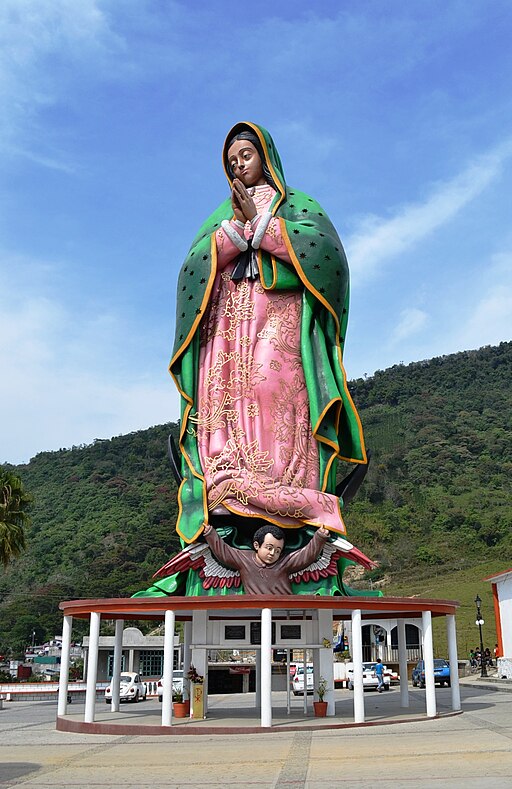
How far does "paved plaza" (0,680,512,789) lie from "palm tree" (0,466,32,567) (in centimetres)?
1391

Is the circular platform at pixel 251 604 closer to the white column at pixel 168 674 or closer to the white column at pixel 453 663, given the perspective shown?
the white column at pixel 168 674

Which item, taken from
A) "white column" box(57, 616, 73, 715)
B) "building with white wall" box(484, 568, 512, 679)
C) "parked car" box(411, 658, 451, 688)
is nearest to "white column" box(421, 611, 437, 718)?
"white column" box(57, 616, 73, 715)

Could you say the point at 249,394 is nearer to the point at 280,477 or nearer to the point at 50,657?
the point at 280,477

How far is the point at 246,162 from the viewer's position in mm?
26969

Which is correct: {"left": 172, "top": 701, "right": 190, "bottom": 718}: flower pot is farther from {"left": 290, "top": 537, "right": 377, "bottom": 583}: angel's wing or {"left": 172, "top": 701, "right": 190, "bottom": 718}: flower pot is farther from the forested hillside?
the forested hillside

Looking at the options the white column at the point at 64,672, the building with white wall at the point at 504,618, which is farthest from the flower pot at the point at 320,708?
the building with white wall at the point at 504,618

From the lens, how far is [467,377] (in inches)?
5226

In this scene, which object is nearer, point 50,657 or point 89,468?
point 50,657

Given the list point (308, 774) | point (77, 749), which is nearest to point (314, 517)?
point (77, 749)

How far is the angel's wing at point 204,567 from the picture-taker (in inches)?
919

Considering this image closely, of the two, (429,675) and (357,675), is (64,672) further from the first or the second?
(429,675)

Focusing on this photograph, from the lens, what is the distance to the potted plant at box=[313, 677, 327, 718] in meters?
21.1

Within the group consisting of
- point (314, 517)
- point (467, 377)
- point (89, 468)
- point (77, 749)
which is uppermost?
point (467, 377)

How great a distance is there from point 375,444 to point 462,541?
106 ft
